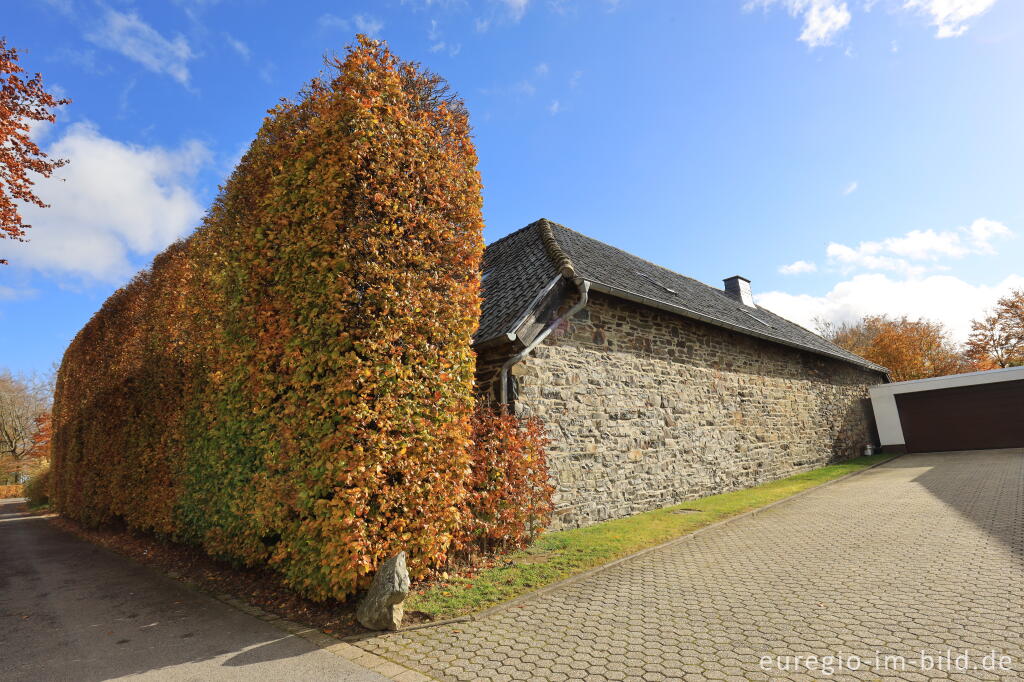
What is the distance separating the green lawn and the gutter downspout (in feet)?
6.79

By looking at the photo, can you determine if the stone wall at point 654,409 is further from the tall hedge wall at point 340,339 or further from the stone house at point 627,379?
the tall hedge wall at point 340,339

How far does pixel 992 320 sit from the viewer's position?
32.0 metres

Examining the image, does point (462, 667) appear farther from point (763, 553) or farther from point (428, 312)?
point (763, 553)

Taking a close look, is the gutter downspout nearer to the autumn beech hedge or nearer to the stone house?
the stone house

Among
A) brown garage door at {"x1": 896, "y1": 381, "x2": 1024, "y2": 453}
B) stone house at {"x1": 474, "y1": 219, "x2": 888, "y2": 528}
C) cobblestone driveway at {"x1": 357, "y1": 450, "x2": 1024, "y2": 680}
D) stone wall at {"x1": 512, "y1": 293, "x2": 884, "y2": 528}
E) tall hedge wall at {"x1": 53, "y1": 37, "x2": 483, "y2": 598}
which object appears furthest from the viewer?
brown garage door at {"x1": 896, "y1": 381, "x2": 1024, "y2": 453}

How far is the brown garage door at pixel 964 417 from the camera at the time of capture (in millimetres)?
17141

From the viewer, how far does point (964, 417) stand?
707 inches

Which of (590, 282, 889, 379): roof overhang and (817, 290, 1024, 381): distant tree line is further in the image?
(817, 290, 1024, 381): distant tree line

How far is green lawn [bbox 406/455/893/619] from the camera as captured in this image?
186 inches

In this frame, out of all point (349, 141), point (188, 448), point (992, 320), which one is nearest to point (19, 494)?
point (188, 448)

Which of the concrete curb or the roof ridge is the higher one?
the roof ridge

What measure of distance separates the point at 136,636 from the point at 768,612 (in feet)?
17.7

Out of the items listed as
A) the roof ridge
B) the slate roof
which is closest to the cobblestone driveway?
the slate roof

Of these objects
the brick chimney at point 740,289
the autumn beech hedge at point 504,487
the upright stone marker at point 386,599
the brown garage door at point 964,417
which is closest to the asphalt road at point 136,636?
the upright stone marker at point 386,599
